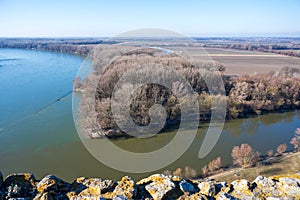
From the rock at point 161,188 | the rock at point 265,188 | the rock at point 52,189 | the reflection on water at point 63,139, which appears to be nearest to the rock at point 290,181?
the rock at point 265,188

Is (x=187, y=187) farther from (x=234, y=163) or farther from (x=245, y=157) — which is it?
(x=234, y=163)

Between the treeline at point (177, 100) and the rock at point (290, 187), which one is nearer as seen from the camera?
the rock at point (290, 187)

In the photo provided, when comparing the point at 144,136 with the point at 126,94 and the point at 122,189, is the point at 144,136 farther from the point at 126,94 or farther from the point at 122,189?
the point at 122,189

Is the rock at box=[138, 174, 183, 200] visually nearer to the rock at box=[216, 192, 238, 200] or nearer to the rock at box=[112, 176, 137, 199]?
the rock at box=[112, 176, 137, 199]

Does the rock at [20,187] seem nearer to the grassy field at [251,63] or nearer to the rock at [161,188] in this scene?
the rock at [161,188]

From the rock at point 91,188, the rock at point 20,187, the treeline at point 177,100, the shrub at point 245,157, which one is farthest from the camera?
the treeline at point 177,100

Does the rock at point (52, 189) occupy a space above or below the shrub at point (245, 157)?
above

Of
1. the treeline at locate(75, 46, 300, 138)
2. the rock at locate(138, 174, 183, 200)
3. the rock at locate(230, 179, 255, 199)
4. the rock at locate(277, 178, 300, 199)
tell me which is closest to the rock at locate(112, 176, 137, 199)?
the rock at locate(138, 174, 183, 200)
